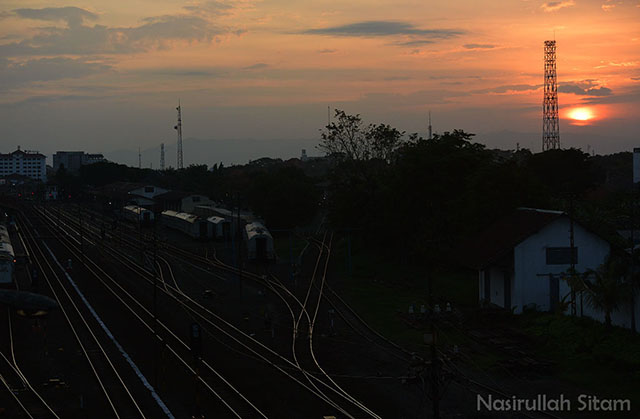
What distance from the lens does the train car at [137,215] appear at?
102m

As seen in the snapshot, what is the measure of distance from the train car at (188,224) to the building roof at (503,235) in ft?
154

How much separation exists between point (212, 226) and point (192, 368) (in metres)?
55.4

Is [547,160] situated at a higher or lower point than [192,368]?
higher

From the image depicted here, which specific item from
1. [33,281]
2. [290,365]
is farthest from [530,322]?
[33,281]

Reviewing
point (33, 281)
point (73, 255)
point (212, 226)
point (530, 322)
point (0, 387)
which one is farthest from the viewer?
point (212, 226)

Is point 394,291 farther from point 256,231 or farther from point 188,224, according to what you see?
point 188,224

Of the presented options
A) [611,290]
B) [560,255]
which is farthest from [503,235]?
[611,290]

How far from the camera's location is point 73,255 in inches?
2793

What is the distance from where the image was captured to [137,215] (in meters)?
104

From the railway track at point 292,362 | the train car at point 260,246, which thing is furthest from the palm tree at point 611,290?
the train car at point 260,246

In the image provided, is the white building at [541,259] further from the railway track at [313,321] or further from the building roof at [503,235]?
the railway track at [313,321]

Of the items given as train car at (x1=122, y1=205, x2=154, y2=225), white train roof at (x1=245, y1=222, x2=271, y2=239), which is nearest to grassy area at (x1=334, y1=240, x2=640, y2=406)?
white train roof at (x1=245, y1=222, x2=271, y2=239)

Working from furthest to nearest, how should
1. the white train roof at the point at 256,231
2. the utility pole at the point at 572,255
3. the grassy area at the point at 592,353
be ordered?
1. the white train roof at the point at 256,231
2. the utility pole at the point at 572,255
3. the grassy area at the point at 592,353

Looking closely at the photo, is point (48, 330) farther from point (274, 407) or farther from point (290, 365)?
point (274, 407)
